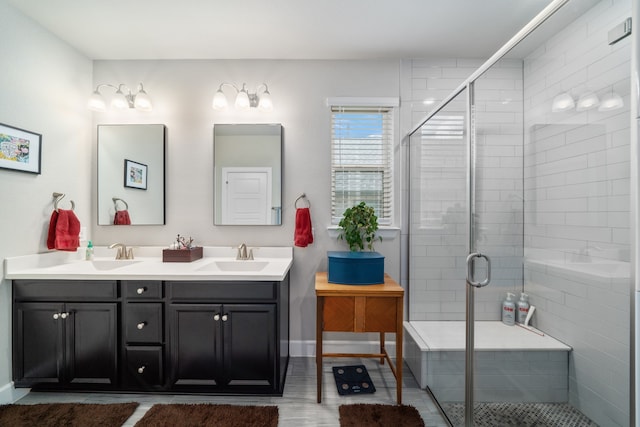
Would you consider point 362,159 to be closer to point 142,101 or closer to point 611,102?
point 611,102

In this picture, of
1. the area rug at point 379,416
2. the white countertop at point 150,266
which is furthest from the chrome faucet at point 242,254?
→ the area rug at point 379,416

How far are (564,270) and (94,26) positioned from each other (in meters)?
3.14

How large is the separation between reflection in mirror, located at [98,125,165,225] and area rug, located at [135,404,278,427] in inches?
53.8

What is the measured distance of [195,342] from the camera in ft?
5.77

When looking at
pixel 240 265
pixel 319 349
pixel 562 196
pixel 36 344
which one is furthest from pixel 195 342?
pixel 562 196

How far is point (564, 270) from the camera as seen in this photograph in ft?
3.78

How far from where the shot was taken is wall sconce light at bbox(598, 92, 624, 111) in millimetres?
878

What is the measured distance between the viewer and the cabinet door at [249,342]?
175 cm

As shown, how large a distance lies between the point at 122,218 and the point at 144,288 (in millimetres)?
913

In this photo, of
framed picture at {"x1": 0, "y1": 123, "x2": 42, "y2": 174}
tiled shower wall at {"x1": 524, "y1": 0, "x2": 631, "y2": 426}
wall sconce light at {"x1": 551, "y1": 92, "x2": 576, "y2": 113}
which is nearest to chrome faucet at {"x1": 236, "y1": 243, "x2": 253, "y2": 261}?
framed picture at {"x1": 0, "y1": 123, "x2": 42, "y2": 174}

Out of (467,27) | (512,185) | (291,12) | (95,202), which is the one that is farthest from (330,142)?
(95,202)

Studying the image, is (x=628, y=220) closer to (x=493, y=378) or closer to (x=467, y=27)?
(x=493, y=378)

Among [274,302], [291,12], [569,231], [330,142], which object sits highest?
[291,12]

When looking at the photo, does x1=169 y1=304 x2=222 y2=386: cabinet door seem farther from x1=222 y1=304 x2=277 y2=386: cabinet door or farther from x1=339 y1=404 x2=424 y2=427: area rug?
x1=339 y1=404 x2=424 y2=427: area rug
